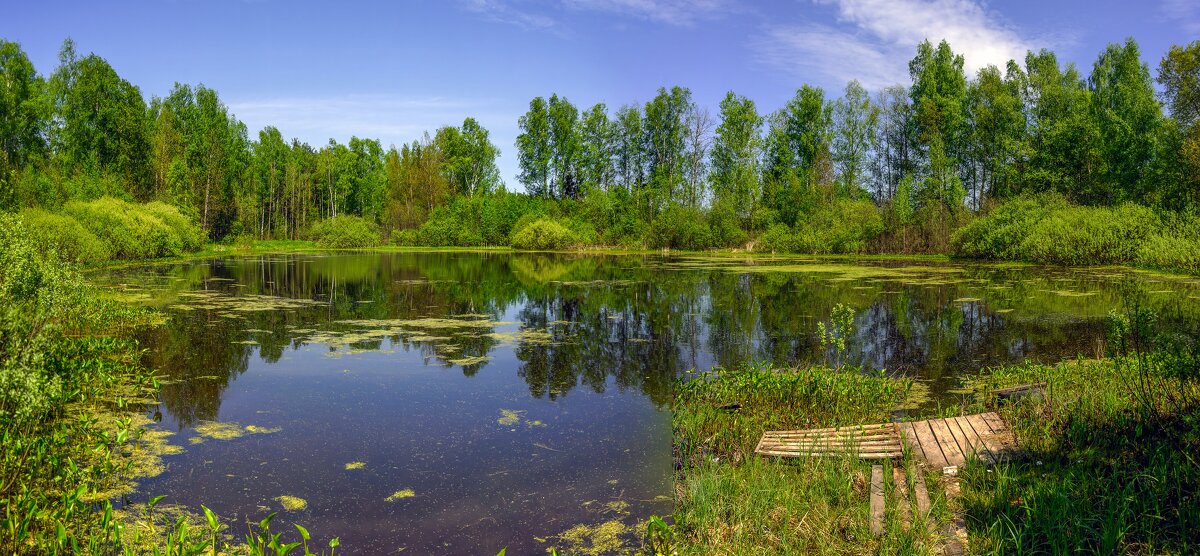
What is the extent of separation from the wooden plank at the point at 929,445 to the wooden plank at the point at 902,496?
1.08ft

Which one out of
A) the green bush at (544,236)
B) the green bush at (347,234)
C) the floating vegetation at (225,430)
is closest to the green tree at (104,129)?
the green bush at (347,234)

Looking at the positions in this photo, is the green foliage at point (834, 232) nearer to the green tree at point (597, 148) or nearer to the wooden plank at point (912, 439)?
the green tree at point (597, 148)

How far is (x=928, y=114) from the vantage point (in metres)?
50.7

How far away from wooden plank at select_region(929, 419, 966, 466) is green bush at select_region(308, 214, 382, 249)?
6043 cm

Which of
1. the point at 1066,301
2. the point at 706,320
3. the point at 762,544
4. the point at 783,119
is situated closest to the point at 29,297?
the point at 762,544

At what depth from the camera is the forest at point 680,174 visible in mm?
32156

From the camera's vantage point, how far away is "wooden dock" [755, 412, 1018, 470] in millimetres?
6090

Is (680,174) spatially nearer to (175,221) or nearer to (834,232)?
(834,232)

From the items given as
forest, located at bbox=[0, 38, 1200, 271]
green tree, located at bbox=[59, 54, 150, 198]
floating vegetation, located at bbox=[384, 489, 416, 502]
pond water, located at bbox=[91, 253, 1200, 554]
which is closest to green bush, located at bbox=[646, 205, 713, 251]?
forest, located at bbox=[0, 38, 1200, 271]

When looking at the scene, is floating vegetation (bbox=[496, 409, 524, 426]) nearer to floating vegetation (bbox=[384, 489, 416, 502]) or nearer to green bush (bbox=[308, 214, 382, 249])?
floating vegetation (bbox=[384, 489, 416, 502])

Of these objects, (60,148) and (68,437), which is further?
(60,148)

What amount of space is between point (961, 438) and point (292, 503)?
6208 mm

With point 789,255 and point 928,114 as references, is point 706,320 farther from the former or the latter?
point 928,114

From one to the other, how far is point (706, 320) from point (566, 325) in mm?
Answer: 3396
